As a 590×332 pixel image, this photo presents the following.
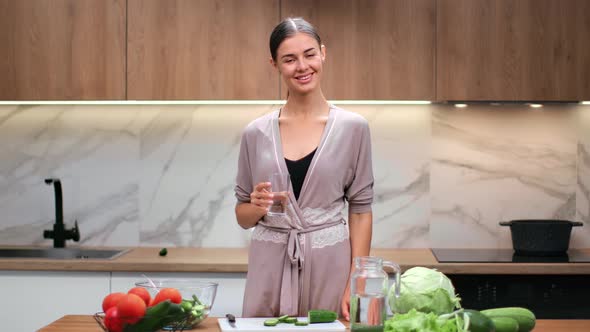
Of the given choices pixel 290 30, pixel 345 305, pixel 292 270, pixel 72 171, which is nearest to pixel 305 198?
pixel 292 270

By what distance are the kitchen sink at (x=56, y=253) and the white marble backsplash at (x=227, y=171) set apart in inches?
6.3

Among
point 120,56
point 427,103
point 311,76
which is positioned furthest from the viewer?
point 427,103

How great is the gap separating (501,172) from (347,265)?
1.71 m

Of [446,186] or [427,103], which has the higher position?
[427,103]

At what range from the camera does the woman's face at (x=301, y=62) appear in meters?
2.39

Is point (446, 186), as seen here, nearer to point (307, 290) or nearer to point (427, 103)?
point (427, 103)

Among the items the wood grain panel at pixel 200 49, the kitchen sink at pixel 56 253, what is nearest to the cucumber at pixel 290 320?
the wood grain panel at pixel 200 49

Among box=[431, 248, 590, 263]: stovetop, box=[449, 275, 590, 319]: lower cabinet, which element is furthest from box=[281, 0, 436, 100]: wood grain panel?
box=[449, 275, 590, 319]: lower cabinet

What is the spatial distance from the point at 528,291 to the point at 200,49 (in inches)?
66.7

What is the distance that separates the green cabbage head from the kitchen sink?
229 centimetres

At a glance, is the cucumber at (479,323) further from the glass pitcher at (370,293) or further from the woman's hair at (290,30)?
the woman's hair at (290,30)

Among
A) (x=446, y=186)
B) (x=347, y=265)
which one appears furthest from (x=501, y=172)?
(x=347, y=265)

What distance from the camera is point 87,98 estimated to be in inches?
144

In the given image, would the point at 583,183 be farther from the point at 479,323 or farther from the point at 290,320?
the point at 479,323
